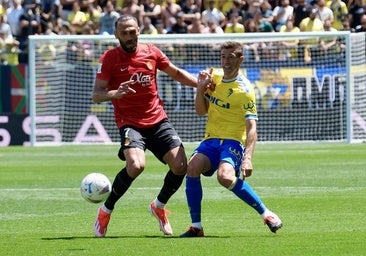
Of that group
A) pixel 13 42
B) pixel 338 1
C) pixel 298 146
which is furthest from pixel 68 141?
pixel 338 1

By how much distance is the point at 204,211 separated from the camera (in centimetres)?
1386

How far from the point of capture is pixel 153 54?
39.7 feet

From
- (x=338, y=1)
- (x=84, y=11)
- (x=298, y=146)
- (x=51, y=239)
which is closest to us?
(x=51, y=239)

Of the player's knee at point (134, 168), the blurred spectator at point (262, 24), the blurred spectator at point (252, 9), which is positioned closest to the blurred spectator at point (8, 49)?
the blurred spectator at point (252, 9)

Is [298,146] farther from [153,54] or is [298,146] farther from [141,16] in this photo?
[153,54]

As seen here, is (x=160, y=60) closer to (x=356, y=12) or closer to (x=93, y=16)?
(x=356, y=12)

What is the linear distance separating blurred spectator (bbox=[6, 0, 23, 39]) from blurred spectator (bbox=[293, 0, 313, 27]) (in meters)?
7.55

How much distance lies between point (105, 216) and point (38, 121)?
1646 centimetres

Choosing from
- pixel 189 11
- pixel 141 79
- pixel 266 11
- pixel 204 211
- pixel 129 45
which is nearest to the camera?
pixel 129 45

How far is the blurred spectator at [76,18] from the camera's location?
3085cm

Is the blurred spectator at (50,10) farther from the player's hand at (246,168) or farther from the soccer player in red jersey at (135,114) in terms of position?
the player's hand at (246,168)

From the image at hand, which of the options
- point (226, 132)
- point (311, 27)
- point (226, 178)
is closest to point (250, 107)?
point (226, 132)

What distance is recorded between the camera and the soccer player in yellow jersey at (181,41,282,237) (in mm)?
11188

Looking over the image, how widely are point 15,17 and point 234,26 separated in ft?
20.1
